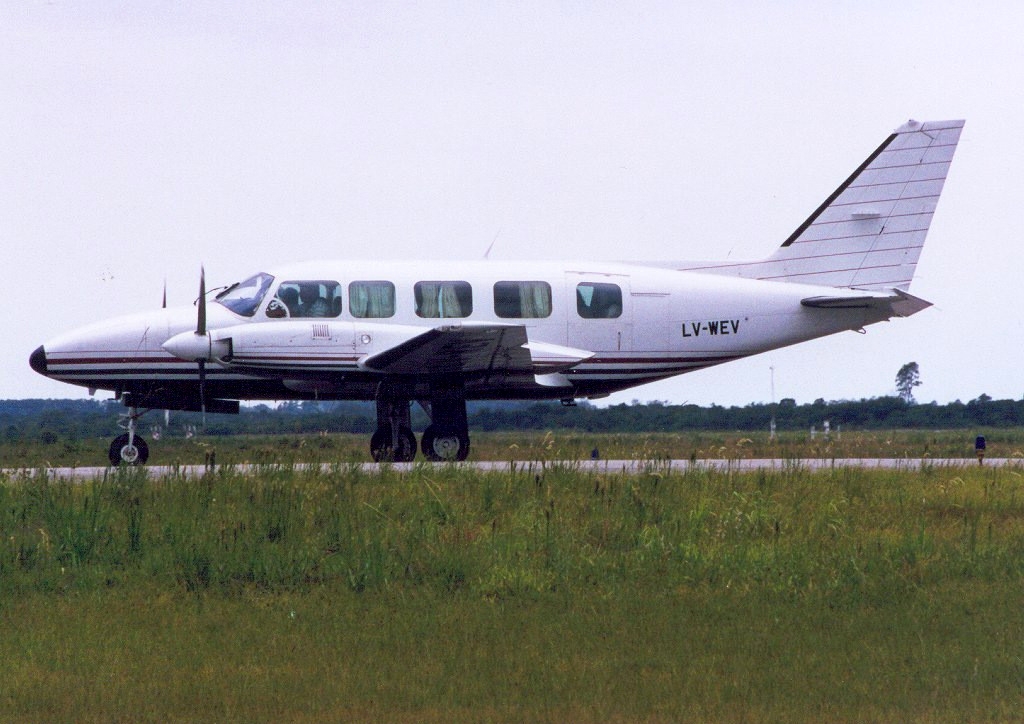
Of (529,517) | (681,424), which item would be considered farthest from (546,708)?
(681,424)

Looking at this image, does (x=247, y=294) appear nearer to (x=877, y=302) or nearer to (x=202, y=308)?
(x=202, y=308)

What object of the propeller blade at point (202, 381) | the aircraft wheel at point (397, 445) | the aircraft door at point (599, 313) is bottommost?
the aircraft wheel at point (397, 445)

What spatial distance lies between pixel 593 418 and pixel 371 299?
1986 centimetres

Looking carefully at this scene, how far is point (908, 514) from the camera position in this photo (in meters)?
12.1

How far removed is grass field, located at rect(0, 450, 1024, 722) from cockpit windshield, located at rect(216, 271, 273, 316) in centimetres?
555

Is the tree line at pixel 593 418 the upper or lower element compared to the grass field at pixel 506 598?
upper

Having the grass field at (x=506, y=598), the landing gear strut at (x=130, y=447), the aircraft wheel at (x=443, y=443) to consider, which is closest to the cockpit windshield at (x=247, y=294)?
the landing gear strut at (x=130, y=447)

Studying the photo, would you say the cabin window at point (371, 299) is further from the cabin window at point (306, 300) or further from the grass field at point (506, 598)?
the grass field at point (506, 598)

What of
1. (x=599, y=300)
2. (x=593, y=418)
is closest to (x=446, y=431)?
(x=599, y=300)

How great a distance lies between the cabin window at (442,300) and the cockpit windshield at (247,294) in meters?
2.36

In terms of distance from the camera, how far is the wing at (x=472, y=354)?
56.6 ft

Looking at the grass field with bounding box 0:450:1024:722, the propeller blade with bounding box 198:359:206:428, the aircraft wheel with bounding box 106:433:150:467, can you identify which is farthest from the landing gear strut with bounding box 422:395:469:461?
the grass field with bounding box 0:450:1024:722

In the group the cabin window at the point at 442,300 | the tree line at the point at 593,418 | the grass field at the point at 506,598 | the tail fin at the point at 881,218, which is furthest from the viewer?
the tree line at the point at 593,418

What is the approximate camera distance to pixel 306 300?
18469 millimetres
